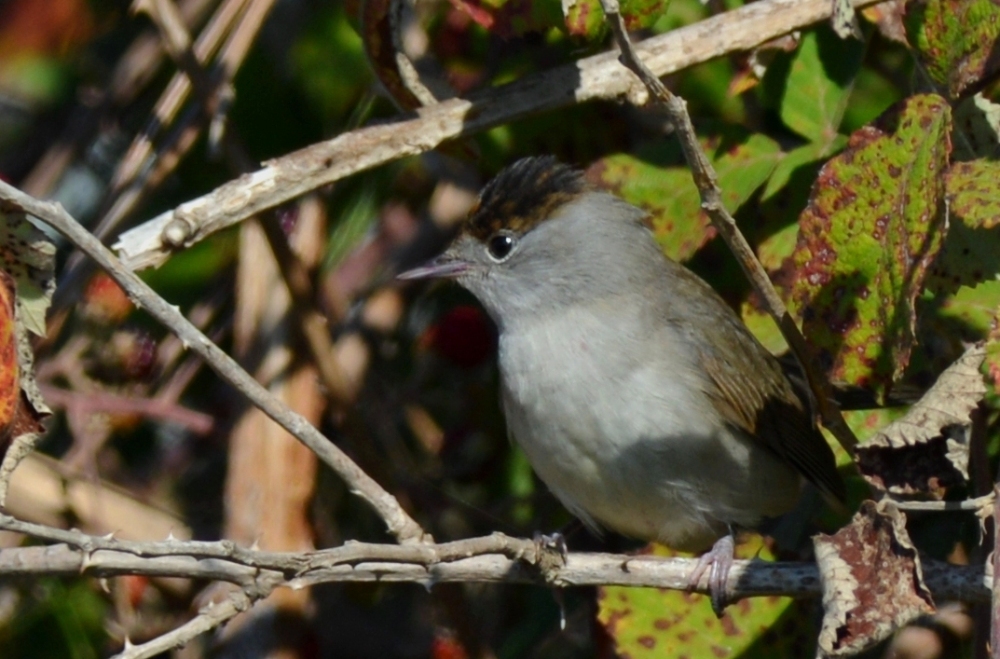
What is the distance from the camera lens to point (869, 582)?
195 cm

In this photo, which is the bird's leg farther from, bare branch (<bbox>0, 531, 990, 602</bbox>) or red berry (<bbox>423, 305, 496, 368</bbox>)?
red berry (<bbox>423, 305, 496, 368</bbox>)

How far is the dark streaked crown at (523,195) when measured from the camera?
3340mm

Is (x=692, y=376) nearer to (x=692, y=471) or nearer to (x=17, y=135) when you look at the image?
(x=692, y=471)

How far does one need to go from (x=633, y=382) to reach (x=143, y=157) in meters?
1.41

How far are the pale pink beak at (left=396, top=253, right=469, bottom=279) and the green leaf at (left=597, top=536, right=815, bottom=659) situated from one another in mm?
1000

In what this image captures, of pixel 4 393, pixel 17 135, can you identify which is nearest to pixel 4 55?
pixel 17 135

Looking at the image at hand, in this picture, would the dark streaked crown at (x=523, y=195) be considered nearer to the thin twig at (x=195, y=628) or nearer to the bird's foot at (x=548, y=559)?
the bird's foot at (x=548, y=559)

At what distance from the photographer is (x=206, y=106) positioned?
11.0 ft

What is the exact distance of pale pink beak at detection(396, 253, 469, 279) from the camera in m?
3.52

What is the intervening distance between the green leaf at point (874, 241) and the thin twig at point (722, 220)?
7 cm

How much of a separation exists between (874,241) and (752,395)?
3.76 ft

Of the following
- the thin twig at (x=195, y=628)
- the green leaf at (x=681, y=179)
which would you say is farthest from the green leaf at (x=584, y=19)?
the thin twig at (x=195, y=628)

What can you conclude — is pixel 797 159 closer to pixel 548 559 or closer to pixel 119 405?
pixel 548 559

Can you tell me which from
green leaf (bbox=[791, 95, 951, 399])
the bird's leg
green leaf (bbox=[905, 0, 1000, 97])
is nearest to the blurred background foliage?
the bird's leg
